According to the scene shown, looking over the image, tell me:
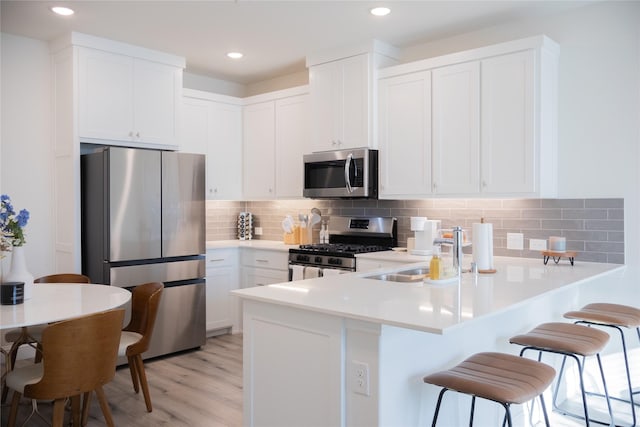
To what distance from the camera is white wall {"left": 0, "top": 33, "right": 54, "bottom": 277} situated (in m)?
4.21

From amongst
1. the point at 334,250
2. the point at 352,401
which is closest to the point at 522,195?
the point at 334,250

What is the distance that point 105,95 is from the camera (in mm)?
4289

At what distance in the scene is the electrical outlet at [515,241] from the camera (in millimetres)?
3947

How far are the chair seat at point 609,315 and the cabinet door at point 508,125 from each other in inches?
35.5

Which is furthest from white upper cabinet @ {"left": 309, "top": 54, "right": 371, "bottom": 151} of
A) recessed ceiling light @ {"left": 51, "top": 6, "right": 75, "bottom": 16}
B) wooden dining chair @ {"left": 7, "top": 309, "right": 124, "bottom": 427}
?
wooden dining chair @ {"left": 7, "top": 309, "right": 124, "bottom": 427}

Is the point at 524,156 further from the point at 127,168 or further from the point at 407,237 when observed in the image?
the point at 127,168

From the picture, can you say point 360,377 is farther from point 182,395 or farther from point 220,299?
point 220,299

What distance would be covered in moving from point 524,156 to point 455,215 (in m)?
0.86

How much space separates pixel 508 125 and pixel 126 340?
2.96 m

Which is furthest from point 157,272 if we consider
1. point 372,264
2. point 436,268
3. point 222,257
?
point 436,268

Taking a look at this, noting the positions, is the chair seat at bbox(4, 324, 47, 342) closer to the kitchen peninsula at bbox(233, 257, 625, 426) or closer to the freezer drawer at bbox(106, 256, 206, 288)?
the freezer drawer at bbox(106, 256, 206, 288)

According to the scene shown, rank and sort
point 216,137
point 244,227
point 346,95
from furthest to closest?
point 244,227
point 216,137
point 346,95

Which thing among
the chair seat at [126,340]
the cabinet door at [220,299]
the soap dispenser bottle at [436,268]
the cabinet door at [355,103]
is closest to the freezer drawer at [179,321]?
the cabinet door at [220,299]

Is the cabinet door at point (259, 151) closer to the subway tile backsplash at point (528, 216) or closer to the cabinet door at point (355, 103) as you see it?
the subway tile backsplash at point (528, 216)
